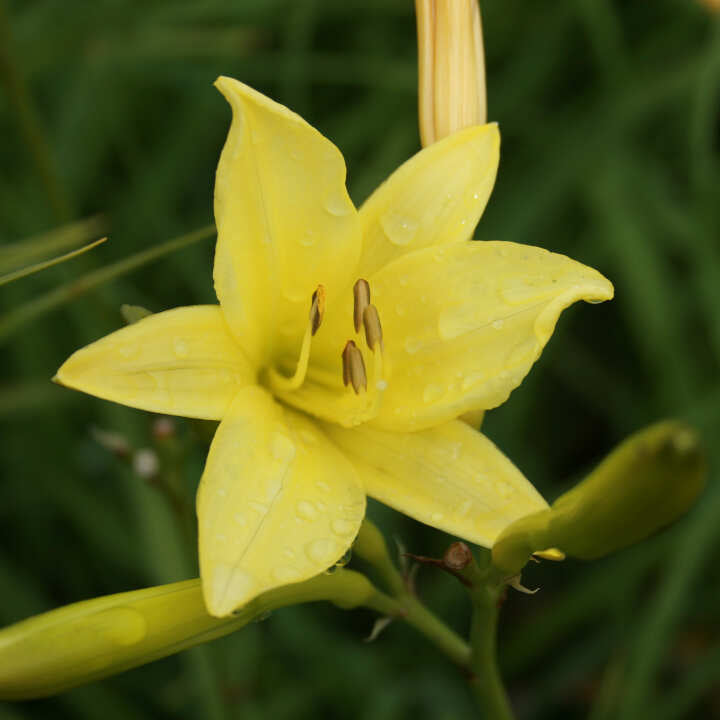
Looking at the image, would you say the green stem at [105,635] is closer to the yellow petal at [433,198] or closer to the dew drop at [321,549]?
the dew drop at [321,549]

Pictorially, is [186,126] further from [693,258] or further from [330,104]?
[693,258]

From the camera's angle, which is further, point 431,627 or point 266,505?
point 431,627

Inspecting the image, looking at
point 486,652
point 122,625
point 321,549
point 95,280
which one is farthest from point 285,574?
point 95,280

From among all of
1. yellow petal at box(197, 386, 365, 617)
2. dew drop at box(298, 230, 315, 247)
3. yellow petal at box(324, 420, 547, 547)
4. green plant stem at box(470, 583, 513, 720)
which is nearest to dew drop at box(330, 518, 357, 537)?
yellow petal at box(197, 386, 365, 617)

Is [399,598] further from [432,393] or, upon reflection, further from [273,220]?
[273,220]


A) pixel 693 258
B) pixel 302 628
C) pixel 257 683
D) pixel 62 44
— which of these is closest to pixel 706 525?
pixel 693 258

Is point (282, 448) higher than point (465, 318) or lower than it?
lower
